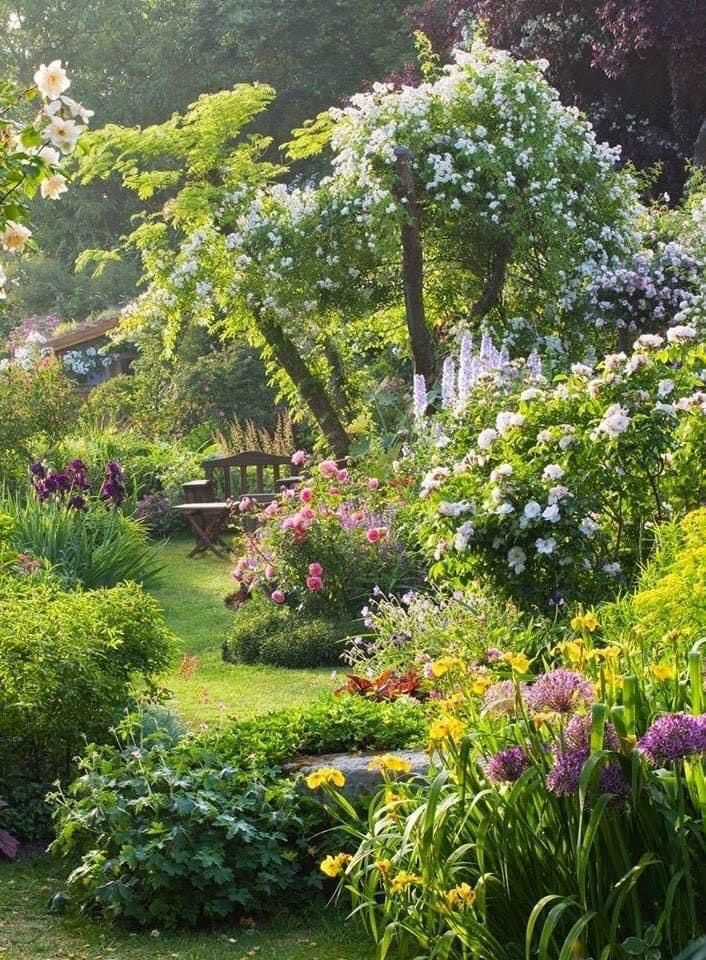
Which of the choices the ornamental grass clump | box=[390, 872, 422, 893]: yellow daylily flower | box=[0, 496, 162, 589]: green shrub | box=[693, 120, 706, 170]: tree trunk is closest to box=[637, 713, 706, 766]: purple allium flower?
the ornamental grass clump

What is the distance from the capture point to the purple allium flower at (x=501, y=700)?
3.69 metres

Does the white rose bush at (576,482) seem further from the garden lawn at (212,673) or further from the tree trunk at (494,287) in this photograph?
the tree trunk at (494,287)

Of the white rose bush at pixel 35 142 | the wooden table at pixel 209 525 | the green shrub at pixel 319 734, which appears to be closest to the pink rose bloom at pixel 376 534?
the green shrub at pixel 319 734

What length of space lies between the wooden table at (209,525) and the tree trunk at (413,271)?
95.8 inches

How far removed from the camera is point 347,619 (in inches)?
355

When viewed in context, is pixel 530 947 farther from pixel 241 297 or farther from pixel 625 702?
pixel 241 297

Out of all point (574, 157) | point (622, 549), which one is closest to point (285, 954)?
point (622, 549)

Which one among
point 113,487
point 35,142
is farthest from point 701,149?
point 35,142

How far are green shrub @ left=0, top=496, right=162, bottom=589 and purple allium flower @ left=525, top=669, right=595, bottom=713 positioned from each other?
6.46 metres

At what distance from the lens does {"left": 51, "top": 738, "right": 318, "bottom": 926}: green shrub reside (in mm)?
4461

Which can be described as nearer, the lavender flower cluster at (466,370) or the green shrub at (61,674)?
the green shrub at (61,674)

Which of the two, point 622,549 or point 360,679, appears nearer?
point 360,679

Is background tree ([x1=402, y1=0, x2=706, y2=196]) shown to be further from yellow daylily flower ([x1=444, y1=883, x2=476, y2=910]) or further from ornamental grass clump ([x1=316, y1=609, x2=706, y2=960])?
yellow daylily flower ([x1=444, y1=883, x2=476, y2=910])

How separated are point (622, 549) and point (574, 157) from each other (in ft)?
22.4
